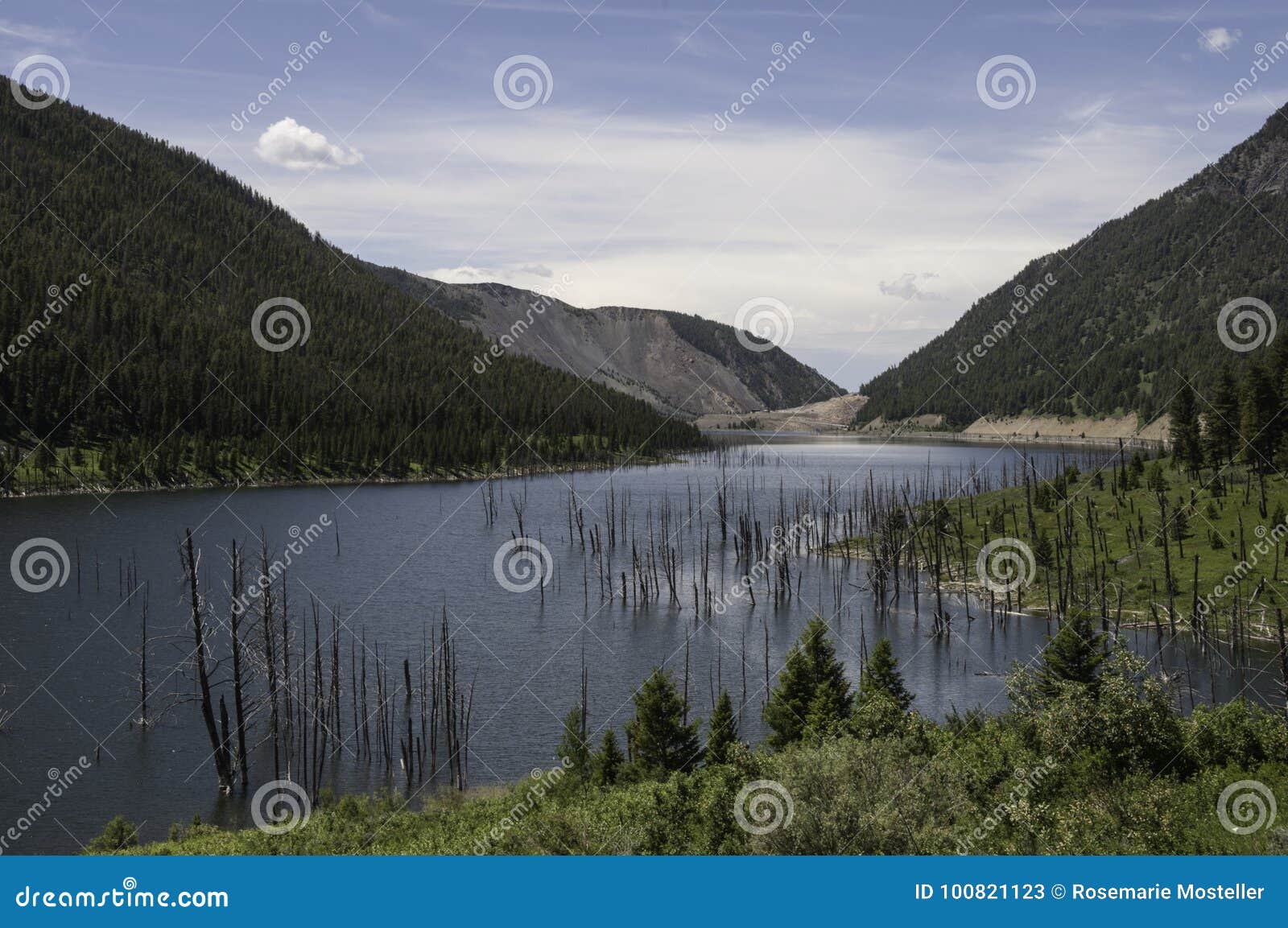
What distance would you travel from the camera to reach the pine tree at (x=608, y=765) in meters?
47.6

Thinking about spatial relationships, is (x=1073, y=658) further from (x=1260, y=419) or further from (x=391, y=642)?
(x=1260, y=419)

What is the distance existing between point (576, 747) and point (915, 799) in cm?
2235

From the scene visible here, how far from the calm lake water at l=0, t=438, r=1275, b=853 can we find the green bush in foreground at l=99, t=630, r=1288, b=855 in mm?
10087

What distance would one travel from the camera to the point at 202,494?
168750mm

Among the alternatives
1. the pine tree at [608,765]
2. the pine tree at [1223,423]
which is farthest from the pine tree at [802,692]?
the pine tree at [1223,423]

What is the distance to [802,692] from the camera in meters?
53.6

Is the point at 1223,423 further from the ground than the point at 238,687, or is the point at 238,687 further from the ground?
the point at 1223,423

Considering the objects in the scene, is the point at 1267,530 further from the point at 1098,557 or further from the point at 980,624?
the point at 980,624

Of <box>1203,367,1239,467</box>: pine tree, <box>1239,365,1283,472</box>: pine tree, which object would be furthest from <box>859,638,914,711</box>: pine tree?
<box>1203,367,1239,467</box>: pine tree

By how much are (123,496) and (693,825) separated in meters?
150

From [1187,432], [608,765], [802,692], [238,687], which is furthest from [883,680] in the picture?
[1187,432]

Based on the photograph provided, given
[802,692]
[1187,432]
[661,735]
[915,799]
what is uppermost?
[1187,432]

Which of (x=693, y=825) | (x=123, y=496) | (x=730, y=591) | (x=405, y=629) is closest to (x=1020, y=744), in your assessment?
(x=693, y=825)

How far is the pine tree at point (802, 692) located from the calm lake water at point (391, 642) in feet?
20.7
